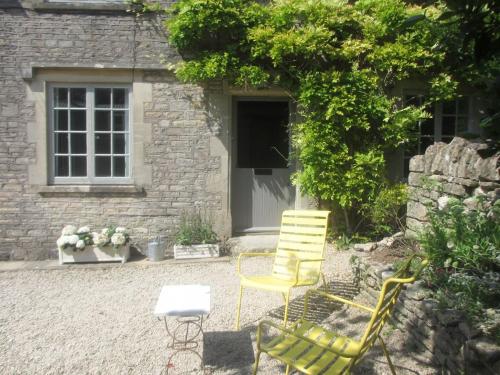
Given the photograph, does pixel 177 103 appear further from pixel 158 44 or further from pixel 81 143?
pixel 81 143

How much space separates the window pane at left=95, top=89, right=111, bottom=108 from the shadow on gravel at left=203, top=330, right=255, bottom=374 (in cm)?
457

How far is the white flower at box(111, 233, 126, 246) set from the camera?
22.5ft

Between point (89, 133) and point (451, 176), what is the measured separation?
5.30 metres

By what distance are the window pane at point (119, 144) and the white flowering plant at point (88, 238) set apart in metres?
1.28

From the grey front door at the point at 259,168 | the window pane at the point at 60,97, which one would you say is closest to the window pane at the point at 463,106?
the grey front door at the point at 259,168

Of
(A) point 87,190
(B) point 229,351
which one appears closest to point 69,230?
(A) point 87,190

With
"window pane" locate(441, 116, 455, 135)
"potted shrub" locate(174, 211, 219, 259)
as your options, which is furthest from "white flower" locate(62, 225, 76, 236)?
"window pane" locate(441, 116, 455, 135)

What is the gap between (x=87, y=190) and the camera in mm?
7336

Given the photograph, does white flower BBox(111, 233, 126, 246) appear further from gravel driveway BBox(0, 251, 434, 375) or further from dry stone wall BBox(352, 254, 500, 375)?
dry stone wall BBox(352, 254, 500, 375)

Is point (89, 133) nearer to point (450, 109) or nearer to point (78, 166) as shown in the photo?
point (78, 166)

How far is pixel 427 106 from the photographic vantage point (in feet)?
25.4

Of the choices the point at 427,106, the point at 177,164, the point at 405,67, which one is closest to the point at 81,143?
the point at 177,164

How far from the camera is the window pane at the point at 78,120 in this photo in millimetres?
7473

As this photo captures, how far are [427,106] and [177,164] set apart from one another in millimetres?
4161
